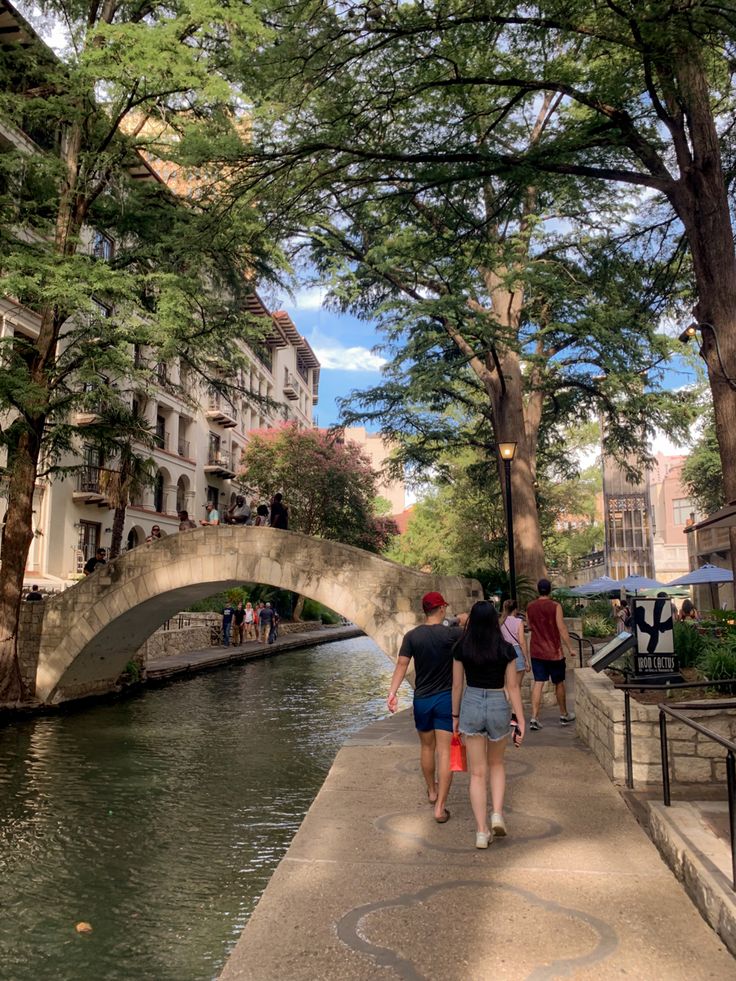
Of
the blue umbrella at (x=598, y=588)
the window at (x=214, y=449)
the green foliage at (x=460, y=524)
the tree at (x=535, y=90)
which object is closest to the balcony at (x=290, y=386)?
the window at (x=214, y=449)

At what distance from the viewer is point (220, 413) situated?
4453 cm

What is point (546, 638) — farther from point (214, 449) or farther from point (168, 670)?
point (214, 449)

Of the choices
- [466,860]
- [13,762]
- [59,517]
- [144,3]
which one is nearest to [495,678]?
[466,860]

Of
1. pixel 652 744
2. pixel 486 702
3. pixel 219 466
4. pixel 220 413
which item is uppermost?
pixel 220 413

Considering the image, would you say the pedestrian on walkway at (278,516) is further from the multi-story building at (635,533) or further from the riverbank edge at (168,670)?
the multi-story building at (635,533)

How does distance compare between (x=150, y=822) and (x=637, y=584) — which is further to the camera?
(x=637, y=584)

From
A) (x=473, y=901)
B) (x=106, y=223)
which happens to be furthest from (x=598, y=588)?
(x=473, y=901)

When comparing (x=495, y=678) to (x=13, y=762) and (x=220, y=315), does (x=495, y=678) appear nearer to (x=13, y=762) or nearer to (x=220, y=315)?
(x=13, y=762)

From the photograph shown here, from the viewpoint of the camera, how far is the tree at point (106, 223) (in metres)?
13.5

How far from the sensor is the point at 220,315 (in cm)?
1859

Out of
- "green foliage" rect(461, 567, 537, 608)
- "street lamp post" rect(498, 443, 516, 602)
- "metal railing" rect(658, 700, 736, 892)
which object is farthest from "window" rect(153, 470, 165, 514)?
"metal railing" rect(658, 700, 736, 892)

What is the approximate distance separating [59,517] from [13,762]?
17483 millimetres

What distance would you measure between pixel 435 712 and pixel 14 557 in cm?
1297

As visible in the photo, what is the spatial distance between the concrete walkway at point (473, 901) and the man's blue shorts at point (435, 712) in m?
0.73
